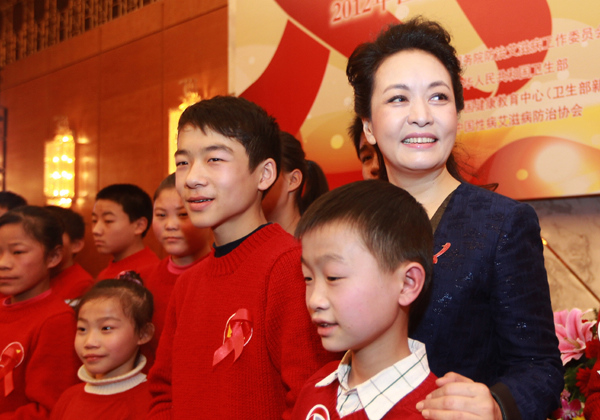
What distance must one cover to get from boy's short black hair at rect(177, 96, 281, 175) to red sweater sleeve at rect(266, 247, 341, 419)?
0.31 m

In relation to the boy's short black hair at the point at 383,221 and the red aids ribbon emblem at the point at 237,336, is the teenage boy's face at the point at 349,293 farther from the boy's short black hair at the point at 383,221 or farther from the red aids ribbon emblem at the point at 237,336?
the red aids ribbon emblem at the point at 237,336

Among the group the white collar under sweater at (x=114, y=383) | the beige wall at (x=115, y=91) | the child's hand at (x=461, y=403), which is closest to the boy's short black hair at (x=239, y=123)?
the child's hand at (x=461, y=403)

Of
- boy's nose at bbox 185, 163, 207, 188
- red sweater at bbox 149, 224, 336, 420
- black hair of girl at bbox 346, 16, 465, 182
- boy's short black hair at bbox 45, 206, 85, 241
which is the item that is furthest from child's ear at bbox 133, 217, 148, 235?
black hair of girl at bbox 346, 16, 465, 182

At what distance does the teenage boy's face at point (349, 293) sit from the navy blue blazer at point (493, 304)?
0.13 metres

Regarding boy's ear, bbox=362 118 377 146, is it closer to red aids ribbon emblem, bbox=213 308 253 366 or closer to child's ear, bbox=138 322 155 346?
red aids ribbon emblem, bbox=213 308 253 366

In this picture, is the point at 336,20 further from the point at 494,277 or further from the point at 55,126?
the point at 55,126

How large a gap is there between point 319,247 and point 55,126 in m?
4.99

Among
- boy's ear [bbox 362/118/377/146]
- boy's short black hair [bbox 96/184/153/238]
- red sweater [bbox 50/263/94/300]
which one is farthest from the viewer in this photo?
boy's short black hair [bbox 96/184/153/238]

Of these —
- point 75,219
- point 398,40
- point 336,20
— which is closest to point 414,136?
point 398,40

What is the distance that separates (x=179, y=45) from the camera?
4324 mm

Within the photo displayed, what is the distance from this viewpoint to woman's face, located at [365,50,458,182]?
1227 millimetres

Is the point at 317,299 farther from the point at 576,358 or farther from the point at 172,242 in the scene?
the point at 172,242

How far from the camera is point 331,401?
1106 mm

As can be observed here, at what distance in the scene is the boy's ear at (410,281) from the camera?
106cm
